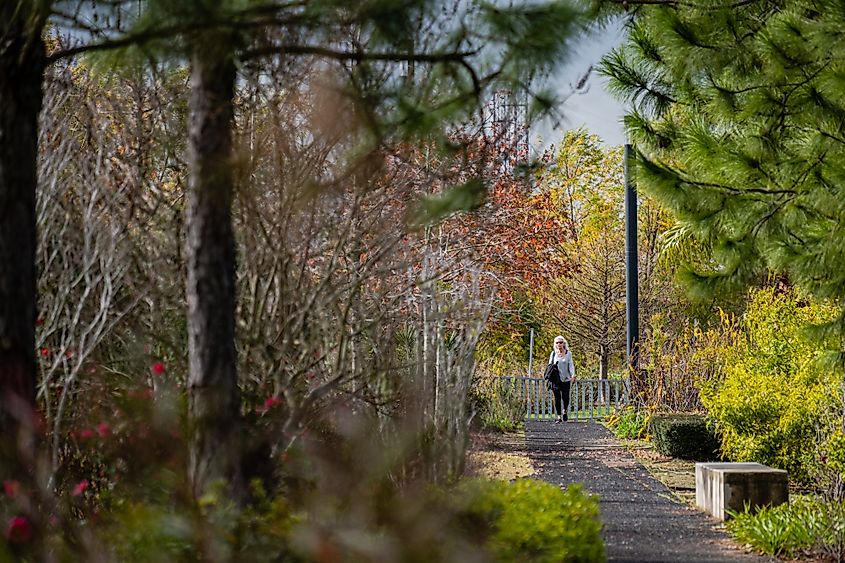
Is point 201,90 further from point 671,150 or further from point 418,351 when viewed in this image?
point 671,150

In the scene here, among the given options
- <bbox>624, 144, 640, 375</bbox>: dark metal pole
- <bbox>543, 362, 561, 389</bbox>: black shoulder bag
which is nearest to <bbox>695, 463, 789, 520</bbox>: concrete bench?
<bbox>624, 144, 640, 375</bbox>: dark metal pole

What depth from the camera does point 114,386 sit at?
7.21m

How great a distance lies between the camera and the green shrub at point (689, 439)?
41.9 feet

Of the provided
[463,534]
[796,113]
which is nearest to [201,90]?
[463,534]

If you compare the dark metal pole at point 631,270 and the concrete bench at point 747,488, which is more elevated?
the dark metal pole at point 631,270

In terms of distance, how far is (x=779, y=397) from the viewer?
1048cm

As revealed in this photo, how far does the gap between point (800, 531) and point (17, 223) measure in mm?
5513

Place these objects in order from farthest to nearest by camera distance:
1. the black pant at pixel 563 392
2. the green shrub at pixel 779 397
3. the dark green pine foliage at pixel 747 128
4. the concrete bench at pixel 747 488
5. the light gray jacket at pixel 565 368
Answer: the black pant at pixel 563 392
the light gray jacket at pixel 565 368
the green shrub at pixel 779 397
the concrete bench at pixel 747 488
the dark green pine foliage at pixel 747 128

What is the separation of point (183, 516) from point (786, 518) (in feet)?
16.8

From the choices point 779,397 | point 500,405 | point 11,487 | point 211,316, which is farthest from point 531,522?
point 500,405

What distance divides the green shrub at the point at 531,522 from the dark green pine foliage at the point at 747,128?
285 cm

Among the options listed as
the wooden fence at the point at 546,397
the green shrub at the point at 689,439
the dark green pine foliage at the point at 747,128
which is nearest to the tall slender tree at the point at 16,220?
the dark green pine foliage at the point at 747,128

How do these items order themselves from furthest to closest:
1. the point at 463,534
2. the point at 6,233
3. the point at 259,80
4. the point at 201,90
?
the point at 259,80 < the point at 463,534 < the point at 201,90 < the point at 6,233

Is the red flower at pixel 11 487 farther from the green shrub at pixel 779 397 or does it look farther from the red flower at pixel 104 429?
the green shrub at pixel 779 397
